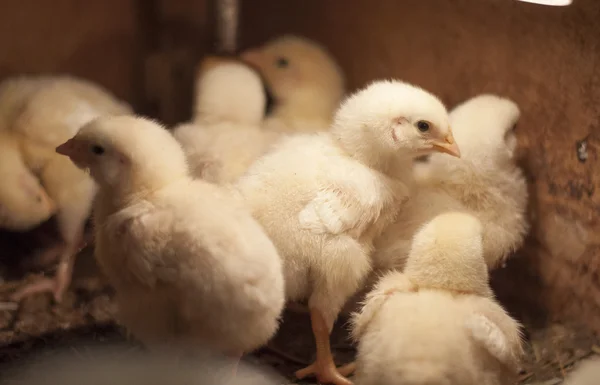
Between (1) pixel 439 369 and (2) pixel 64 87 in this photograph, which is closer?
(1) pixel 439 369

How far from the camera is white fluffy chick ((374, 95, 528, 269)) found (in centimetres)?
206

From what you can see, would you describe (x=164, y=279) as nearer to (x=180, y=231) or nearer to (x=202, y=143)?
(x=180, y=231)

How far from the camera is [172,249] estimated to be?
1.43 metres

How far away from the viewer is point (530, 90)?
7.04 ft

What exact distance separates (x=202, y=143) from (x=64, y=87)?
0.55 m

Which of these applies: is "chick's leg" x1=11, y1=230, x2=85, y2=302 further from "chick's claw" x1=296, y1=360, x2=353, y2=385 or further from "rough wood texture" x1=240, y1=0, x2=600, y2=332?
"rough wood texture" x1=240, y1=0, x2=600, y2=332

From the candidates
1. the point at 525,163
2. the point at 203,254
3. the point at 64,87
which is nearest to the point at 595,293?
the point at 525,163

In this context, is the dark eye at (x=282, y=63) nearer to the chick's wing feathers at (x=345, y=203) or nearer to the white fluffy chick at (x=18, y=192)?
the chick's wing feathers at (x=345, y=203)

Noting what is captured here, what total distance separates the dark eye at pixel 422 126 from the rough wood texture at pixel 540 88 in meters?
0.49

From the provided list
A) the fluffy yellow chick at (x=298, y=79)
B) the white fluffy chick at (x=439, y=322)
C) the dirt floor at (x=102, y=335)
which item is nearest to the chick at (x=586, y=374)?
the dirt floor at (x=102, y=335)

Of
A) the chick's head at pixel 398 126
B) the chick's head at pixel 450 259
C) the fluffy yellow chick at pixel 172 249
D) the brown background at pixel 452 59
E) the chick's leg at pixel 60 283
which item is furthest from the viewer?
the chick's leg at pixel 60 283

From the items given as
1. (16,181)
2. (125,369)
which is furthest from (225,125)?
(125,369)

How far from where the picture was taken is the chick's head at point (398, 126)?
6.21ft

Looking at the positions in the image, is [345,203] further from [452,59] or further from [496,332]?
[452,59]
